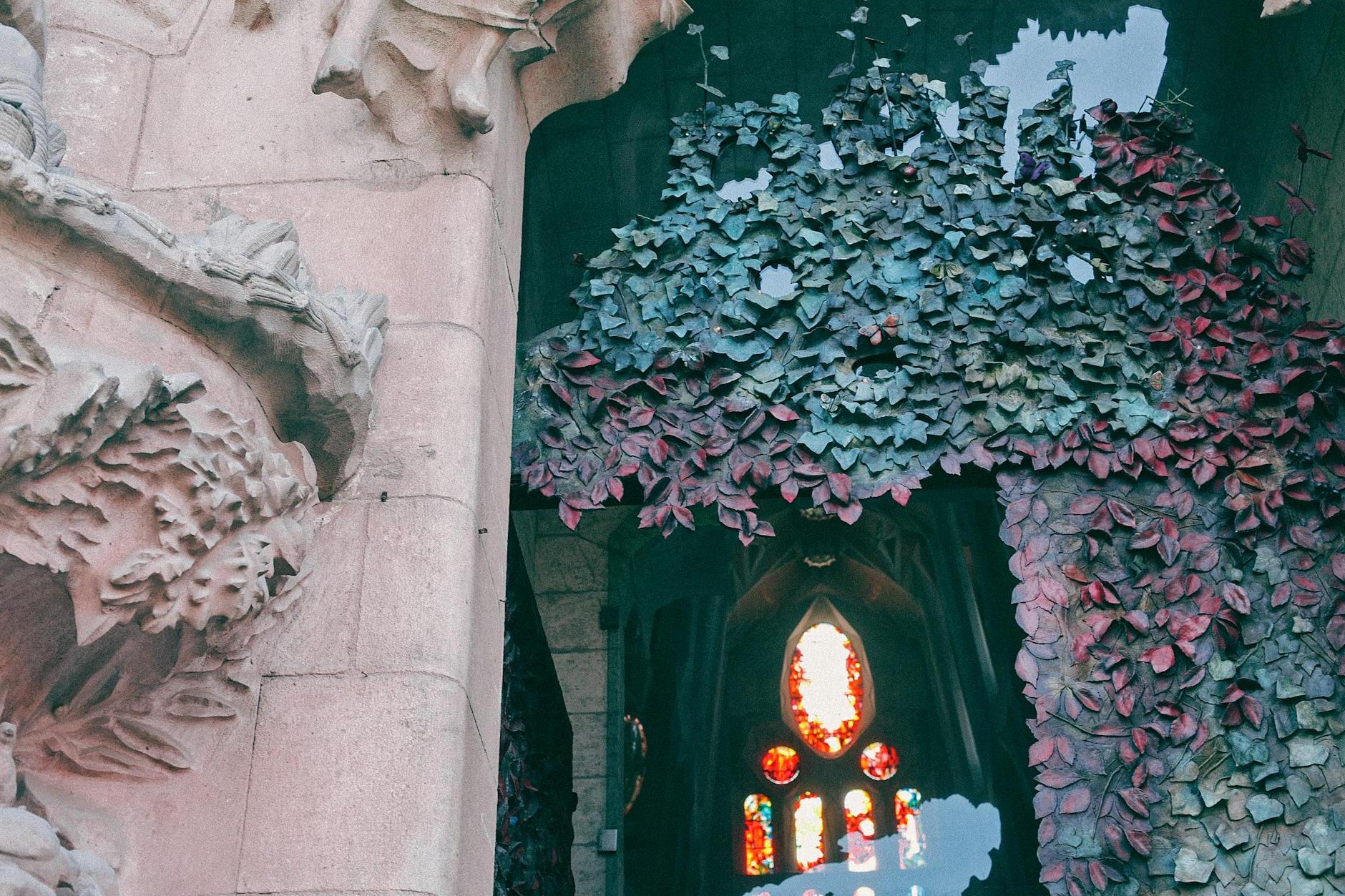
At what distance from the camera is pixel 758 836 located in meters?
14.2

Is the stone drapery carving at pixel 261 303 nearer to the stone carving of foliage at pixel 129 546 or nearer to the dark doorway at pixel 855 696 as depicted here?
the stone carving of foliage at pixel 129 546

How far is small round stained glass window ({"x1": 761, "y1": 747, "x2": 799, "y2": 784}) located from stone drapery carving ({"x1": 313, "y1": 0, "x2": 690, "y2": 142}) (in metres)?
10.7

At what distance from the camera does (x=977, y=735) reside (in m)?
10.9

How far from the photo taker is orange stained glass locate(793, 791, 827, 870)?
46.3 feet

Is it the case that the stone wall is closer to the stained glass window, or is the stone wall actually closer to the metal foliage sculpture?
the metal foliage sculpture

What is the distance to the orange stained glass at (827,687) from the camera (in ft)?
48.7

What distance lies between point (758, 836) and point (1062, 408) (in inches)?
376

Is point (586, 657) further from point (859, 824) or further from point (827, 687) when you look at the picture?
point (827, 687)

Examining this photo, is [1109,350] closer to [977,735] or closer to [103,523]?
[103,523]

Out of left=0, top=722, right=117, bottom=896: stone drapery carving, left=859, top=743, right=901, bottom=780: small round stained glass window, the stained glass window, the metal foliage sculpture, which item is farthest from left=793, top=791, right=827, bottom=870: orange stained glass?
left=0, top=722, right=117, bottom=896: stone drapery carving

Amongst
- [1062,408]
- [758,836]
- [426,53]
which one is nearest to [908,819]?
[758,836]

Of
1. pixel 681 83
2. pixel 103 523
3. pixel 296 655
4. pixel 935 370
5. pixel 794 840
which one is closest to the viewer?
pixel 103 523

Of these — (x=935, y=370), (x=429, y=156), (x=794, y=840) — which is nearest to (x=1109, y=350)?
(x=935, y=370)

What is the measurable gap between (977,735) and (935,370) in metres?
6.04
